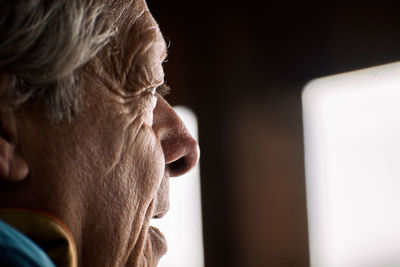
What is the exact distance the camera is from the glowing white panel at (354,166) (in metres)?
1.68

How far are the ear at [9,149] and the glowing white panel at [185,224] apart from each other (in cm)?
158

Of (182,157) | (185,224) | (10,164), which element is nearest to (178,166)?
(182,157)

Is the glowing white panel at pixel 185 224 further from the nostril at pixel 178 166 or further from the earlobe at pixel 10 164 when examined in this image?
the earlobe at pixel 10 164

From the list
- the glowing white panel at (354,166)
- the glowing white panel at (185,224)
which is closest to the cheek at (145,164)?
the glowing white panel at (354,166)

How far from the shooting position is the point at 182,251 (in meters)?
2.18

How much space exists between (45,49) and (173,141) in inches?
10.7

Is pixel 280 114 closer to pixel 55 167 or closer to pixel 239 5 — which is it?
pixel 239 5

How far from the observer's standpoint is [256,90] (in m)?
2.05

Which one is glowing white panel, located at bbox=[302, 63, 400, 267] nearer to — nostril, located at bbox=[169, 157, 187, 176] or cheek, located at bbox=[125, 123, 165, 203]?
nostril, located at bbox=[169, 157, 187, 176]

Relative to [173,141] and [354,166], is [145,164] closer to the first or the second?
[173,141]

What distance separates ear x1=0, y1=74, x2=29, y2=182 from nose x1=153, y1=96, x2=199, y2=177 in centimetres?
24

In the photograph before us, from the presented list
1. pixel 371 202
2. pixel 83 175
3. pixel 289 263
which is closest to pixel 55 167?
pixel 83 175

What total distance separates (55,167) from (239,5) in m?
1.64

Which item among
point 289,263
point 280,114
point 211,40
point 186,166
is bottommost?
point 289,263
